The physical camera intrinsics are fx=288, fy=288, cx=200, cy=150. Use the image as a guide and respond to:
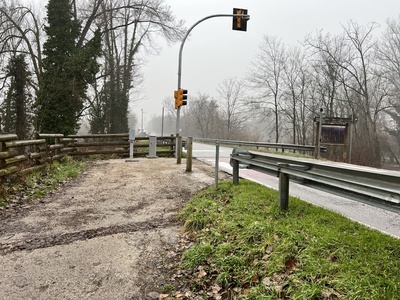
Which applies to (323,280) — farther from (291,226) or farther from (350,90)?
(350,90)

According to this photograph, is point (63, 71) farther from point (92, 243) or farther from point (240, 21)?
point (92, 243)

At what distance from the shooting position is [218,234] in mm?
3865

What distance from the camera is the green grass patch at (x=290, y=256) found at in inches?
94.1

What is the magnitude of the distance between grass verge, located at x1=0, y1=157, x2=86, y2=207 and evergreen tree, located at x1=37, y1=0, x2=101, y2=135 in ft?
37.2

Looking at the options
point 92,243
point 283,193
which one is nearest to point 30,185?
point 92,243

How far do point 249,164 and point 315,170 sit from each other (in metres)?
1.86

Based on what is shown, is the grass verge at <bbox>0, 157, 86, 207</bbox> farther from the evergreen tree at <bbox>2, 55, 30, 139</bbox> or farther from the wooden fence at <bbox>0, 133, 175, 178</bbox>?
the evergreen tree at <bbox>2, 55, 30, 139</bbox>

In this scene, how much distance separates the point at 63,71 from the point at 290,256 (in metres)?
20.3

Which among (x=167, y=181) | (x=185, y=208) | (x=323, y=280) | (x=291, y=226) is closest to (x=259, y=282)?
(x=323, y=280)

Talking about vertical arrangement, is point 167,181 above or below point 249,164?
below

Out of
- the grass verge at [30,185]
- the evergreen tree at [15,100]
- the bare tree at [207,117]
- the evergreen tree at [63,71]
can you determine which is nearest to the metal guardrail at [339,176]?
the grass verge at [30,185]

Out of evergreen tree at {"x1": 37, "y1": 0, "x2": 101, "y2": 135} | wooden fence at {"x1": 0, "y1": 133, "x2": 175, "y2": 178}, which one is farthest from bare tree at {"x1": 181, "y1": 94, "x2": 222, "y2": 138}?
wooden fence at {"x1": 0, "y1": 133, "x2": 175, "y2": 178}

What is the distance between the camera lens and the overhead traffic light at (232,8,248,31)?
39.4 ft

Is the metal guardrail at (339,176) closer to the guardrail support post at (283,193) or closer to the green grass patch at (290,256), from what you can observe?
the guardrail support post at (283,193)
